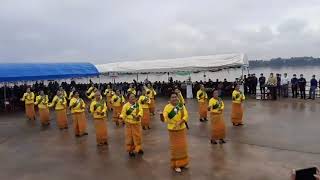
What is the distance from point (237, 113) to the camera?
13555 millimetres

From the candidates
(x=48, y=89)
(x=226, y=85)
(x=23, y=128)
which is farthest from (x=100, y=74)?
(x=23, y=128)

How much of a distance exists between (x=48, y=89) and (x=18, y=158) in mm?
17286

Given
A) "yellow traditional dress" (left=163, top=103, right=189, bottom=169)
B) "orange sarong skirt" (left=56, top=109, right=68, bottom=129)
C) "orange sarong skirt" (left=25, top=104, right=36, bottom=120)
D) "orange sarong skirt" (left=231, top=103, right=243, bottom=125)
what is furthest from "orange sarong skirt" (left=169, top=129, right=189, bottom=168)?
"orange sarong skirt" (left=25, top=104, right=36, bottom=120)

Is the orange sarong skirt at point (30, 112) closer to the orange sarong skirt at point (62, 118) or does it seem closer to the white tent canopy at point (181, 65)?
the orange sarong skirt at point (62, 118)

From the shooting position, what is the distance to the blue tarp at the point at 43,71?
2183 cm

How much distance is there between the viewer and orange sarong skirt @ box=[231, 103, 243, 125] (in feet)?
44.3

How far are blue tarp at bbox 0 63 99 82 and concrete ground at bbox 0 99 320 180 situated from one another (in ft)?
23.3

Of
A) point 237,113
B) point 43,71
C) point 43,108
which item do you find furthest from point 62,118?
point 43,71

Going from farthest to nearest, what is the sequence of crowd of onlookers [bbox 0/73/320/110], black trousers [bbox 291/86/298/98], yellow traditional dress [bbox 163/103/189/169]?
black trousers [bbox 291/86/298/98] → crowd of onlookers [bbox 0/73/320/110] → yellow traditional dress [bbox 163/103/189/169]

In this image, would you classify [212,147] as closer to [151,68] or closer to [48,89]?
[151,68]

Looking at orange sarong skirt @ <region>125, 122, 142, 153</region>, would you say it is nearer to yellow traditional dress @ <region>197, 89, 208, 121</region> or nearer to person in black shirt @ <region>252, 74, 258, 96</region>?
yellow traditional dress @ <region>197, 89, 208, 121</region>

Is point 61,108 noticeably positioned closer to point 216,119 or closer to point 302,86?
point 216,119

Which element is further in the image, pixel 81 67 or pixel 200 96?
pixel 81 67

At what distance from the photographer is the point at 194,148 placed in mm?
10625
